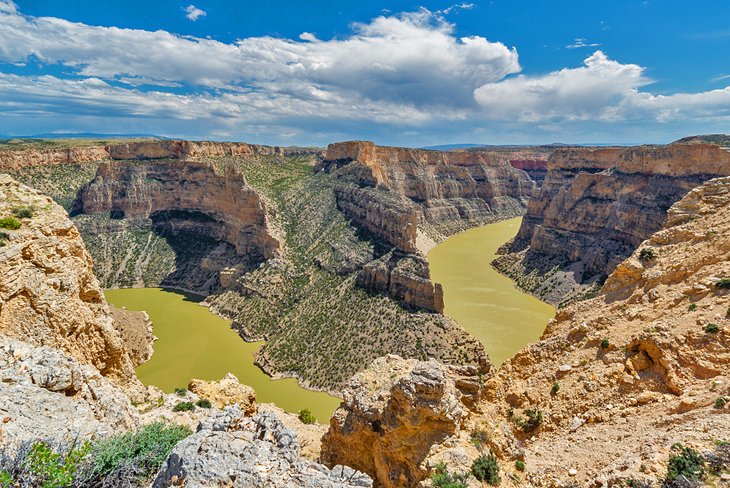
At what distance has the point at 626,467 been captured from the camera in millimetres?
11328

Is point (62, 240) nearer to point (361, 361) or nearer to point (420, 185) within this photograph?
point (361, 361)

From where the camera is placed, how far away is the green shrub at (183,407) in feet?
66.8

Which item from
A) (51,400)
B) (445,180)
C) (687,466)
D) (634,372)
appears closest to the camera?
(687,466)

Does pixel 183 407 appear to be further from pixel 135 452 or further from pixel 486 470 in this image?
pixel 486 470

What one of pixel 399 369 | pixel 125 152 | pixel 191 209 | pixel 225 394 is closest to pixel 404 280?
pixel 399 369

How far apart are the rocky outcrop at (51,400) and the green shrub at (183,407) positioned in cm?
386

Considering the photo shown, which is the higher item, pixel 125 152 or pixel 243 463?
pixel 125 152

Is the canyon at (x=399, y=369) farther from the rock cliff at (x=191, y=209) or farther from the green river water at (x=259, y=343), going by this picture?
the rock cliff at (x=191, y=209)

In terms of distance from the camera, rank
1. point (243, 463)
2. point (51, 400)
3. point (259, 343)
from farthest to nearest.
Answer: point (259, 343) → point (51, 400) → point (243, 463)

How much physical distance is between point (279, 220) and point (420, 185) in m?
61.6

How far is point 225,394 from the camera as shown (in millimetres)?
24734

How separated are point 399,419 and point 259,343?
37.1 m

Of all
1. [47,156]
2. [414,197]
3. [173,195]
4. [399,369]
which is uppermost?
[47,156]

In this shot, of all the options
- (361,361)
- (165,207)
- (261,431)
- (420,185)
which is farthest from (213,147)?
(261,431)
